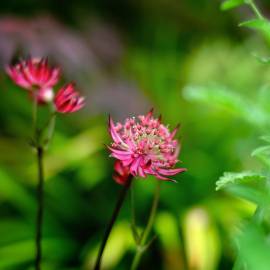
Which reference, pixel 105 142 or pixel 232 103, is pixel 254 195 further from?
pixel 105 142

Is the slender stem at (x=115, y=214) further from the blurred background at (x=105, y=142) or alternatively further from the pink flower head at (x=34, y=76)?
the blurred background at (x=105, y=142)

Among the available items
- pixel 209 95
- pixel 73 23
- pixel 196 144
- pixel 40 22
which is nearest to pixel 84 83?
pixel 40 22

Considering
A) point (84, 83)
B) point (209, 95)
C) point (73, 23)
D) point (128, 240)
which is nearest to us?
point (209, 95)

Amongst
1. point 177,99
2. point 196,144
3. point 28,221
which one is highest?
point 177,99

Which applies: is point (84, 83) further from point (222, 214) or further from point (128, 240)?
point (222, 214)

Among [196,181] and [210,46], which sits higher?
[210,46]

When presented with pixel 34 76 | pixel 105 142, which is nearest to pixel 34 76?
pixel 34 76
